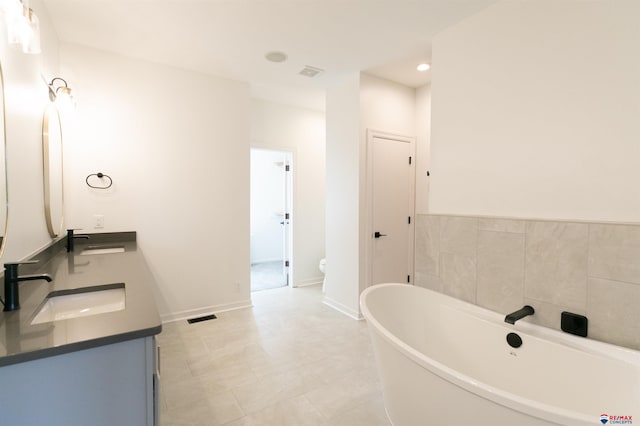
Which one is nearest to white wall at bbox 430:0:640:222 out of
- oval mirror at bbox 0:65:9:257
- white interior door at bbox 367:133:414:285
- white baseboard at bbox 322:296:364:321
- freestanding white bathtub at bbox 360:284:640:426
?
freestanding white bathtub at bbox 360:284:640:426

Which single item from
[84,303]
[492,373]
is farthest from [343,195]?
[84,303]

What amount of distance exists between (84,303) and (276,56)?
2.56 m

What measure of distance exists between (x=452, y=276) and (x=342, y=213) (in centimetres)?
150

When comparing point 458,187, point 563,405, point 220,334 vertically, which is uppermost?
point 458,187

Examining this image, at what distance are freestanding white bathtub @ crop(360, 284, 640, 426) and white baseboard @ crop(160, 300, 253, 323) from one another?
6.65ft

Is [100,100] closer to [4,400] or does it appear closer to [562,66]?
[4,400]

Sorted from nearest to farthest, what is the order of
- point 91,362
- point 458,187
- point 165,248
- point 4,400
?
point 4,400 → point 91,362 → point 458,187 → point 165,248

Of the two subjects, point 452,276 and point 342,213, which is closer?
point 452,276

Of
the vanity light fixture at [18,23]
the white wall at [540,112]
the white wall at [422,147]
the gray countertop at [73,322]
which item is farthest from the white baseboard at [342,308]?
the vanity light fixture at [18,23]

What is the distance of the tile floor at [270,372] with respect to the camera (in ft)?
5.98

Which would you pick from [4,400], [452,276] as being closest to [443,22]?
[452,276]

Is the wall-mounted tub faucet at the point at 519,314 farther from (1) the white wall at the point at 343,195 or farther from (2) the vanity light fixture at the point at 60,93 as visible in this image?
(2) the vanity light fixture at the point at 60,93

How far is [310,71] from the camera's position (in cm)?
322

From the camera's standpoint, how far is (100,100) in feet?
9.13
